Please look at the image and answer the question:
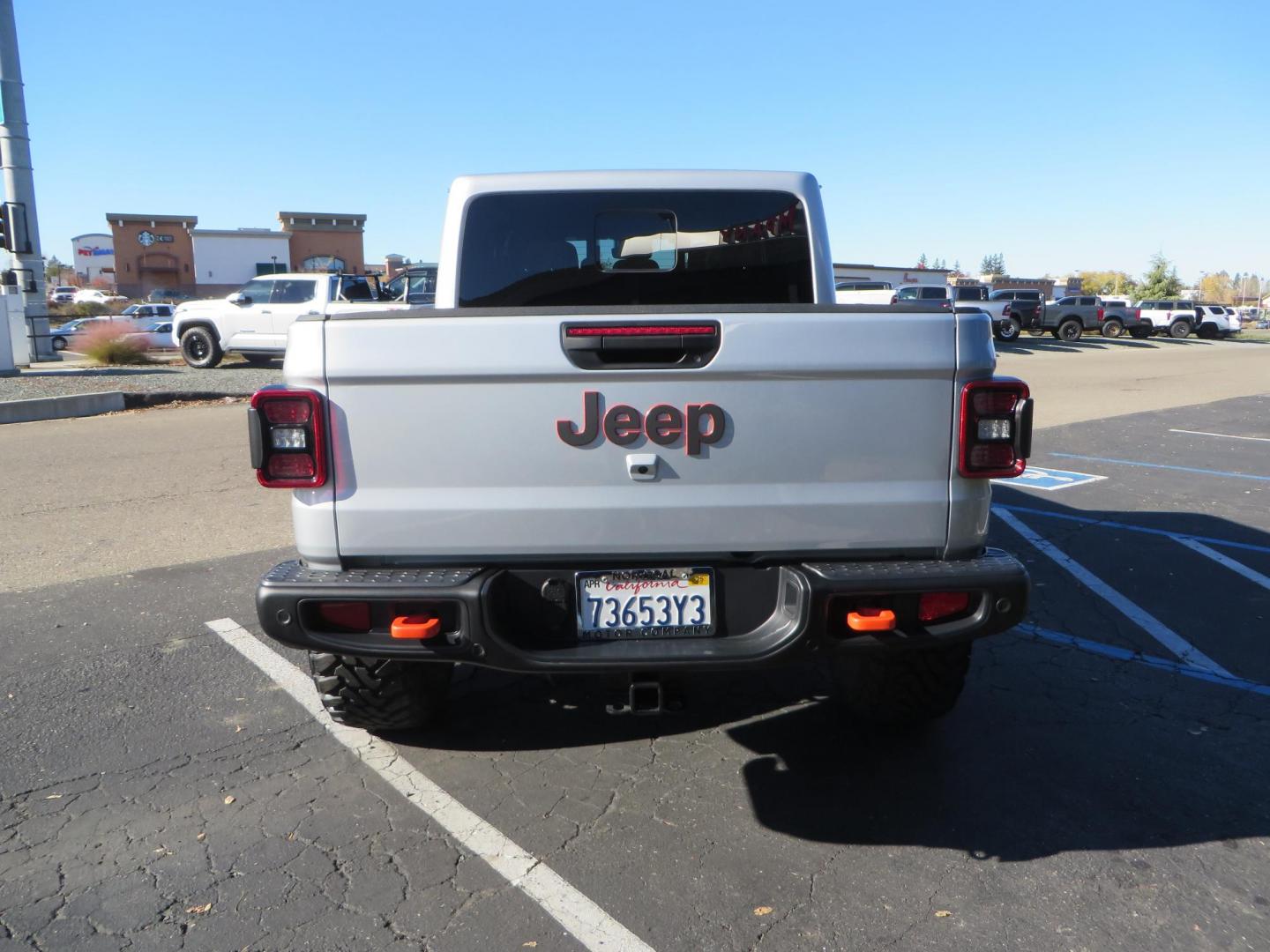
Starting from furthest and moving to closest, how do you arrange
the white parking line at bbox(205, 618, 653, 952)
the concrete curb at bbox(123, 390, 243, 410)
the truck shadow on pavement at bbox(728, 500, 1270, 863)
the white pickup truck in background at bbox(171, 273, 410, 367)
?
the white pickup truck in background at bbox(171, 273, 410, 367)
the concrete curb at bbox(123, 390, 243, 410)
the truck shadow on pavement at bbox(728, 500, 1270, 863)
the white parking line at bbox(205, 618, 653, 952)

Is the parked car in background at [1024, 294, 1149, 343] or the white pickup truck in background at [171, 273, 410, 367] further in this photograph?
the parked car in background at [1024, 294, 1149, 343]

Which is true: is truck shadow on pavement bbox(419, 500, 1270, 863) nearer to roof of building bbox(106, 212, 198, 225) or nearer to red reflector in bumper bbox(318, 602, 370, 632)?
red reflector in bumper bbox(318, 602, 370, 632)

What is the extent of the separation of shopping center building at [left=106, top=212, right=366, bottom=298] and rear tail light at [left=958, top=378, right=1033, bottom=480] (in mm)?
63778

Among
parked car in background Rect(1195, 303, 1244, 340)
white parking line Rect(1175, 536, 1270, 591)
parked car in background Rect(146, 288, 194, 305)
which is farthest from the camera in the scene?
parked car in background Rect(146, 288, 194, 305)

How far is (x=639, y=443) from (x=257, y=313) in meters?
18.4

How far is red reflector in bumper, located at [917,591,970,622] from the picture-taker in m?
2.88

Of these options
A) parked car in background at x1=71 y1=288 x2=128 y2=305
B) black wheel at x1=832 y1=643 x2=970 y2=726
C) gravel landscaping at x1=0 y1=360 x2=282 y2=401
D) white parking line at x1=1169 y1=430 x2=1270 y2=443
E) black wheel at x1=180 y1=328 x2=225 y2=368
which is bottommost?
white parking line at x1=1169 y1=430 x2=1270 y2=443

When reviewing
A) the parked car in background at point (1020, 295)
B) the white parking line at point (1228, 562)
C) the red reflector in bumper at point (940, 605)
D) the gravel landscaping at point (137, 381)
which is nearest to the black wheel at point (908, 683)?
the red reflector in bumper at point (940, 605)

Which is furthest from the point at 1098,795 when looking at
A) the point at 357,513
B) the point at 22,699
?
the point at 22,699

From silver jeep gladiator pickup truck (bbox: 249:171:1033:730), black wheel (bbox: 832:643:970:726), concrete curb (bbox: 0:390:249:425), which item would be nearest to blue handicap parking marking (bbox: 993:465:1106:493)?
black wheel (bbox: 832:643:970:726)

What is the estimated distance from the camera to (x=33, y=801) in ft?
10.6

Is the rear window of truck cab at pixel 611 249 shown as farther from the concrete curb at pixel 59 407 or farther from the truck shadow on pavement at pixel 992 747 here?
the concrete curb at pixel 59 407

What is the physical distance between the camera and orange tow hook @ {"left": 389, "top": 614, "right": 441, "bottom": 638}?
9.12ft

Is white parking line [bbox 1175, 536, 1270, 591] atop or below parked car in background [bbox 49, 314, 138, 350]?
below
